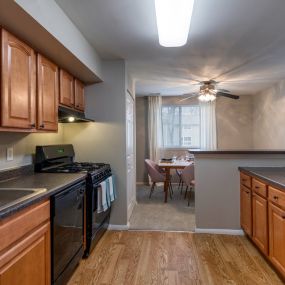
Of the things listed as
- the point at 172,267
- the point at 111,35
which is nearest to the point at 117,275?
the point at 172,267

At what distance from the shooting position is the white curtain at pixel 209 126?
6399 mm

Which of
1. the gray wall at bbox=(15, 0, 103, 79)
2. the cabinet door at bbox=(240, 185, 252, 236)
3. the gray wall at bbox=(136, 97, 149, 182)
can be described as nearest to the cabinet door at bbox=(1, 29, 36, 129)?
the gray wall at bbox=(15, 0, 103, 79)

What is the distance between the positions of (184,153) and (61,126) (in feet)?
12.5

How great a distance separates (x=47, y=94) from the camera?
243cm

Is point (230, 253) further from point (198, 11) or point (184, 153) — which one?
point (184, 153)

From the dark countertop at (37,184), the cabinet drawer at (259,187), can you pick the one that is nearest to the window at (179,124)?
the cabinet drawer at (259,187)

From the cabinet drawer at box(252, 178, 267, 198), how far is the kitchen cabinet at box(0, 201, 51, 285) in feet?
6.27

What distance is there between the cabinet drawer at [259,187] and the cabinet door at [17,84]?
2.16 m

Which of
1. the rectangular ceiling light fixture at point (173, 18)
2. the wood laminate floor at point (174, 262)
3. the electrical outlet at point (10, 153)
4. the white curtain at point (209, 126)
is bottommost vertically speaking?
the wood laminate floor at point (174, 262)

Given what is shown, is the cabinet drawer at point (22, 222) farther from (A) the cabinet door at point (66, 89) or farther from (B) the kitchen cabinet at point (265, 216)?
(B) the kitchen cabinet at point (265, 216)

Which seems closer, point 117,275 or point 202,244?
point 117,275

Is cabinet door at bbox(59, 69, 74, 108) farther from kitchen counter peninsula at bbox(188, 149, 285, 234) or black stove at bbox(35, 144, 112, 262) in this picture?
kitchen counter peninsula at bbox(188, 149, 285, 234)

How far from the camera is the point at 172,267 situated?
2.47m

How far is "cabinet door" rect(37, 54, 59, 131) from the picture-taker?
7.48 ft
